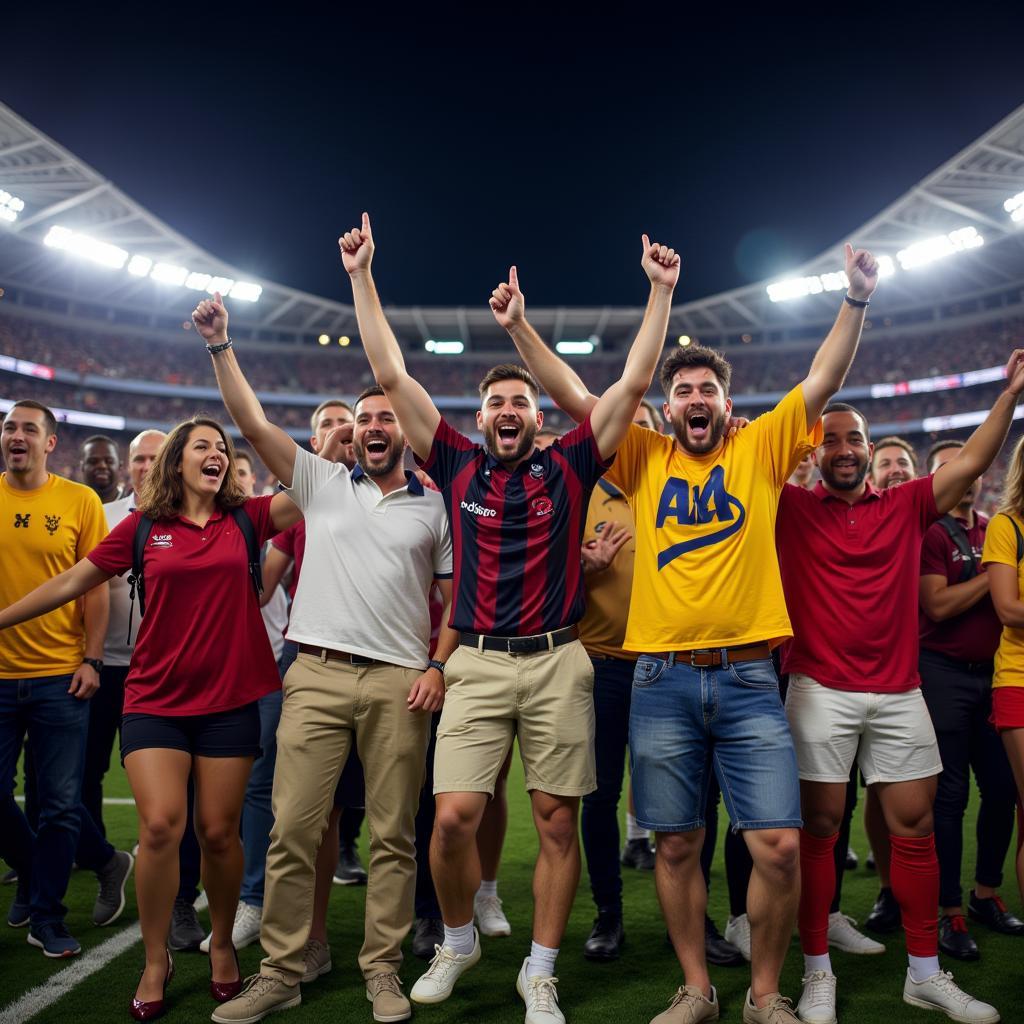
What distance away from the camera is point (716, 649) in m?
3.29

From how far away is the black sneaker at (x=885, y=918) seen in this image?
4.24m

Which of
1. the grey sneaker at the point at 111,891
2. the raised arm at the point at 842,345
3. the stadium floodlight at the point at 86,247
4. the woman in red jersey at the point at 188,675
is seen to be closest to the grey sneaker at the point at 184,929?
the woman in red jersey at the point at 188,675

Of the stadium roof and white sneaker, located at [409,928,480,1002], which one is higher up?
the stadium roof

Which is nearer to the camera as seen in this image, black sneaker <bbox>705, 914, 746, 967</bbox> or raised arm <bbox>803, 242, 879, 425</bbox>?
raised arm <bbox>803, 242, 879, 425</bbox>

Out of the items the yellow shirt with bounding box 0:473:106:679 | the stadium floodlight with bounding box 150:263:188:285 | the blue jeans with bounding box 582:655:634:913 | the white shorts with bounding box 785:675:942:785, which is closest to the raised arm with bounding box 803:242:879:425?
the white shorts with bounding box 785:675:942:785

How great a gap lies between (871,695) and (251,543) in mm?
2694

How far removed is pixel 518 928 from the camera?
4.32 m

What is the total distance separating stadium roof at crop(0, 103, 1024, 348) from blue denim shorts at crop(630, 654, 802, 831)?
25.9 meters

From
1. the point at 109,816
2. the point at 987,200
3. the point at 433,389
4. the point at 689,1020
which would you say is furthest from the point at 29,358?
the point at 689,1020

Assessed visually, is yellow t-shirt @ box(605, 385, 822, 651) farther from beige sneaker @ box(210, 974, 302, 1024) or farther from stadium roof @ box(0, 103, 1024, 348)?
stadium roof @ box(0, 103, 1024, 348)

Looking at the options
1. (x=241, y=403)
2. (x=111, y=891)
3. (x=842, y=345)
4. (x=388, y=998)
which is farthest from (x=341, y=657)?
(x=842, y=345)

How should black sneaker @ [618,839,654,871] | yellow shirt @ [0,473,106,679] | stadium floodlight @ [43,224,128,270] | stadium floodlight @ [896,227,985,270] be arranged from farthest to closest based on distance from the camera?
stadium floodlight @ [43,224,128,270] < stadium floodlight @ [896,227,985,270] < black sneaker @ [618,839,654,871] < yellow shirt @ [0,473,106,679]

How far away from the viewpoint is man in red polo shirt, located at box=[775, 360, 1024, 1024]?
3412 millimetres

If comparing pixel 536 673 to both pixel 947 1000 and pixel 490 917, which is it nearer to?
pixel 490 917
